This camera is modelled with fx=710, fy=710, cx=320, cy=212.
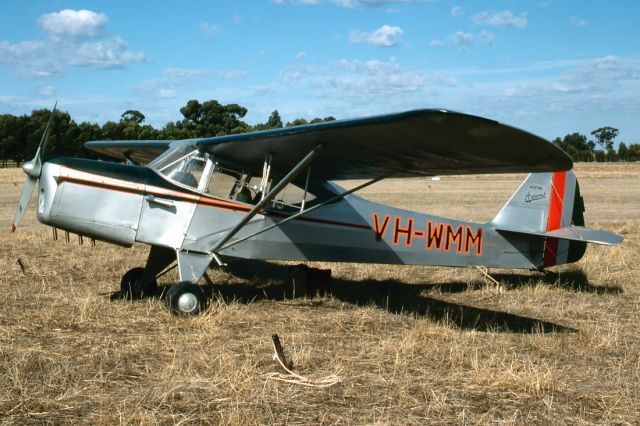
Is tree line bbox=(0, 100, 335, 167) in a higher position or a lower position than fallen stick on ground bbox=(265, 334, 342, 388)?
higher

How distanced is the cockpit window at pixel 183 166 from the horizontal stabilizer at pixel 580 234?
13.8ft

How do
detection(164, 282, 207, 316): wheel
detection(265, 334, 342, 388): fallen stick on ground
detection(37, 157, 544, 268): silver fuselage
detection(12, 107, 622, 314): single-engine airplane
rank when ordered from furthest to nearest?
detection(37, 157, 544, 268): silver fuselage, detection(164, 282, 207, 316): wheel, detection(12, 107, 622, 314): single-engine airplane, detection(265, 334, 342, 388): fallen stick on ground

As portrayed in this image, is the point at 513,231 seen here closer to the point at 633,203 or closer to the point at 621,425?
the point at 621,425

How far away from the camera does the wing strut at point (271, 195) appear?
6924mm

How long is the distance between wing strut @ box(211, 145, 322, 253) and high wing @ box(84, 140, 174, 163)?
2801 millimetres

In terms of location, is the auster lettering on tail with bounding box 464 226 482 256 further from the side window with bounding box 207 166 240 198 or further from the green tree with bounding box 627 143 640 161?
the green tree with bounding box 627 143 640 161

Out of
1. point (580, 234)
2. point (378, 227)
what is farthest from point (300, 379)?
point (580, 234)

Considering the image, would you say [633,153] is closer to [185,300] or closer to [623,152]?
[623,152]

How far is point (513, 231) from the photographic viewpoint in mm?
9695

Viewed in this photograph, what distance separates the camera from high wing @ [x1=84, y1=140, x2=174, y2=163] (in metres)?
10.3

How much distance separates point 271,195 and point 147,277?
2.19 metres

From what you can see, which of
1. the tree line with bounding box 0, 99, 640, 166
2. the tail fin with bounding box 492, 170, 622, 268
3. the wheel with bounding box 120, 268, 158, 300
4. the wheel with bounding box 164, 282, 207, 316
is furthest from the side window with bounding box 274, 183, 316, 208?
the tree line with bounding box 0, 99, 640, 166

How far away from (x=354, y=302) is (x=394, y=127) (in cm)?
309

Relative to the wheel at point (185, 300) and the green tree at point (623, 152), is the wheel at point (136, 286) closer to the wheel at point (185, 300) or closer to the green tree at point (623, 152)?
the wheel at point (185, 300)
